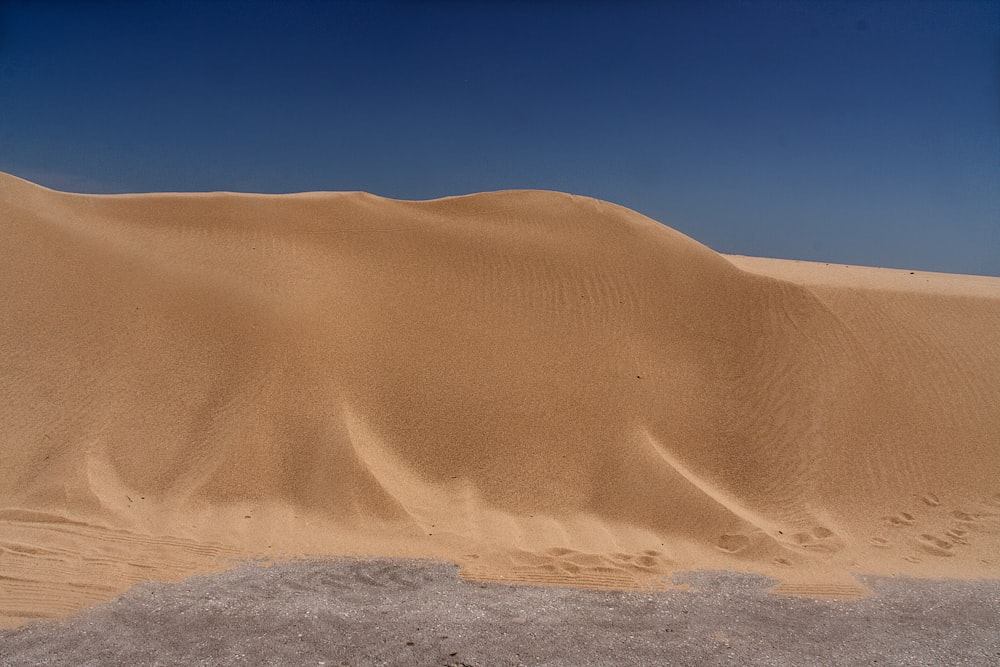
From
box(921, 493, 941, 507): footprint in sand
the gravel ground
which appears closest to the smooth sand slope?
box(921, 493, 941, 507): footprint in sand

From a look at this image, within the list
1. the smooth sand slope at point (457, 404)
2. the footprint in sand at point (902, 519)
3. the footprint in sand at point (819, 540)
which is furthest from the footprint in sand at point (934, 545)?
the footprint in sand at point (819, 540)

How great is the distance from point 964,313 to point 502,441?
9.54m

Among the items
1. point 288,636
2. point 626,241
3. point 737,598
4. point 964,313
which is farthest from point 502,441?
point 964,313

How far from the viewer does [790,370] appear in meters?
11.4

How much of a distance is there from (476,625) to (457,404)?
171 inches

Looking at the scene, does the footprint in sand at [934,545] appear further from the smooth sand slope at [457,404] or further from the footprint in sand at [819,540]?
the footprint in sand at [819,540]

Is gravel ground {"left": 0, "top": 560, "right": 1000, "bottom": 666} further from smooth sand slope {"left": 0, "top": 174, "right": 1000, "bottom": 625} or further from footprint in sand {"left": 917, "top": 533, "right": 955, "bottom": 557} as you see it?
footprint in sand {"left": 917, "top": 533, "right": 955, "bottom": 557}

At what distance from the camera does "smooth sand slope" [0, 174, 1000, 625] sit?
8148 millimetres

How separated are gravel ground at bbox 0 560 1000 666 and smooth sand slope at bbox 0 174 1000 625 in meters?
0.46

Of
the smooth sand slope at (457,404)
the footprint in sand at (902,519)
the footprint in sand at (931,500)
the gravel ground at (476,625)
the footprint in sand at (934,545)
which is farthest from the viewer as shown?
the footprint in sand at (931,500)

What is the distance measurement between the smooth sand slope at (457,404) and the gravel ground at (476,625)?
459mm

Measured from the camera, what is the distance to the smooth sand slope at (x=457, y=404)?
815 centimetres

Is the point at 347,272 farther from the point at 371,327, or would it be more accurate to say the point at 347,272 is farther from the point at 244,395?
the point at 244,395

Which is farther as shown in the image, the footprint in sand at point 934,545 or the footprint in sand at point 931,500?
the footprint in sand at point 931,500
